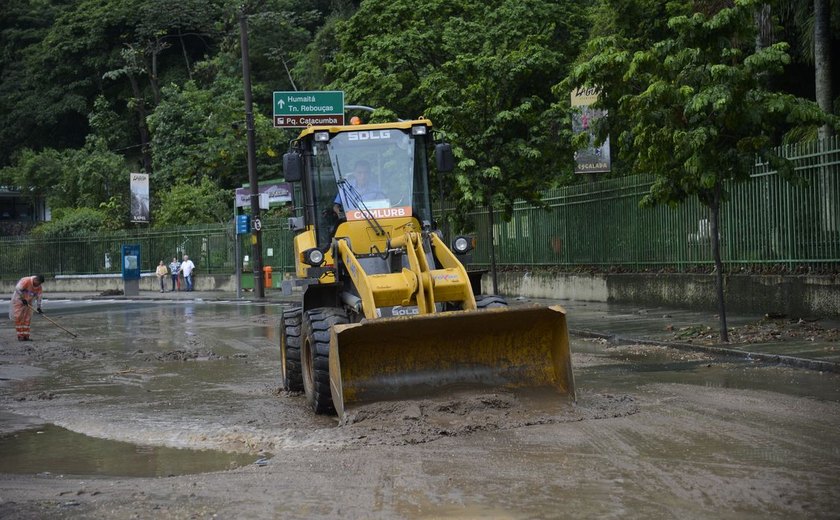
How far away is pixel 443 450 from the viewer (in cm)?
785

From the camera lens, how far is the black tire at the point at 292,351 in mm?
11773

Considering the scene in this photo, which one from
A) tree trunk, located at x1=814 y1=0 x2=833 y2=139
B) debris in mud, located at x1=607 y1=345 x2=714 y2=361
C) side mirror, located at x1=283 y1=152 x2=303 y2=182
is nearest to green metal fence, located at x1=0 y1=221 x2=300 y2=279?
tree trunk, located at x1=814 y1=0 x2=833 y2=139

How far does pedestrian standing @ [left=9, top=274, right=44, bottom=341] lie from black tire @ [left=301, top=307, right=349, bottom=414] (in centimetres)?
1223

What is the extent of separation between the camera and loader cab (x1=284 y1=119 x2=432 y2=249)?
1176 centimetres

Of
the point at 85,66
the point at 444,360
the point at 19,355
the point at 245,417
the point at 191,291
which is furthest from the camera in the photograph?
the point at 85,66

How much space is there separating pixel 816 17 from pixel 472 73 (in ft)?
27.1

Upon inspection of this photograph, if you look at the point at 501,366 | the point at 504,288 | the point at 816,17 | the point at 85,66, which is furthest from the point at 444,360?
the point at 85,66

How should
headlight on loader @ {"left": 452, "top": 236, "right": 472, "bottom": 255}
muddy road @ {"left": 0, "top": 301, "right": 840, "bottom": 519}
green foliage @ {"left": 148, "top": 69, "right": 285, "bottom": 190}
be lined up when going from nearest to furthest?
muddy road @ {"left": 0, "top": 301, "right": 840, "bottom": 519} → headlight on loader @ {"left": 452, "top": 236, "right": 472, "bottom": 255} → green foliage @ {"left": 148, "top": 69, "right": 285, "bottom": 190}

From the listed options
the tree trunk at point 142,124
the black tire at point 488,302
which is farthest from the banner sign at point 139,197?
the black tire at point 488,302

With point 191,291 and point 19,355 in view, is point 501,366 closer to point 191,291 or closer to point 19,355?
point 19,355

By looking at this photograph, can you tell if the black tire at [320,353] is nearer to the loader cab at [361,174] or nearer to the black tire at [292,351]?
the black tire at [292,351]

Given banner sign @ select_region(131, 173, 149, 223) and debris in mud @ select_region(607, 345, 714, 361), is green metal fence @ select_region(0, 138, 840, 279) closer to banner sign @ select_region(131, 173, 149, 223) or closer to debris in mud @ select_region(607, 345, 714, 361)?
debris in mud @ select_region(607, 345, 714, 361)

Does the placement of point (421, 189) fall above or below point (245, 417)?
above

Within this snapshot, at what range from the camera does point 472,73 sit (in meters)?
24.5
